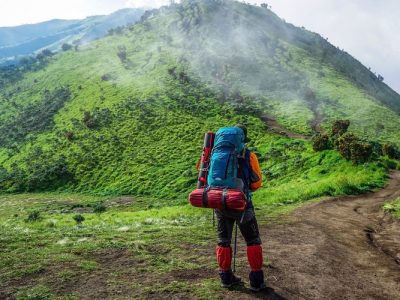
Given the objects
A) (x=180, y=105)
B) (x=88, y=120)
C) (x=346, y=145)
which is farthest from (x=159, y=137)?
(x=346, y=145)

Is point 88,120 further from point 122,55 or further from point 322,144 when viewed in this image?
point 322,144

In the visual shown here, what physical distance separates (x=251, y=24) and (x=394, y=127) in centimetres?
6011

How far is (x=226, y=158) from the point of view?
809 cm

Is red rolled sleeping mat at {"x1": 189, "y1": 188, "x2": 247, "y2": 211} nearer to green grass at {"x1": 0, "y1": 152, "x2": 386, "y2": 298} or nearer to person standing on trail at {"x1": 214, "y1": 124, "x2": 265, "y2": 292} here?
person standing on trail at {"x1": 214, "y1": 124, "x2": 265, "y2": 292}

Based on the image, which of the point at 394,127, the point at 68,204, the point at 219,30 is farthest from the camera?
the point at 219,30

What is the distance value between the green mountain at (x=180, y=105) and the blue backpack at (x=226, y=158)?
597 inches

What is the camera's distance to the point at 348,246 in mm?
12516

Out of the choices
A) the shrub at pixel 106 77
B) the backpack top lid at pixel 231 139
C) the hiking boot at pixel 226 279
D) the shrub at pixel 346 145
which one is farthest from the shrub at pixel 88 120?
the hiking boot at pixel 226 279

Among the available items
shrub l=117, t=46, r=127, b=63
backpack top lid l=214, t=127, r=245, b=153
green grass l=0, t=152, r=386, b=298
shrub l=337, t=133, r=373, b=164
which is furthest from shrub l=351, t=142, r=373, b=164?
shrub l=117, t=46, r=127, b=63

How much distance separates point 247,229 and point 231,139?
1.84 meters

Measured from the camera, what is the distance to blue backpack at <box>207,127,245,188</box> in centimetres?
806

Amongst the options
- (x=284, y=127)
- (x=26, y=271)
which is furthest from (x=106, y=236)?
(x=284, y=127)

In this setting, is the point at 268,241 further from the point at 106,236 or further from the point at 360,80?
the point at 360,80

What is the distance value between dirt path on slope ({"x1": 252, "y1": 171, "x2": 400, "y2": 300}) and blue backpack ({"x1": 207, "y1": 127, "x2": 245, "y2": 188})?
92.3 inches
